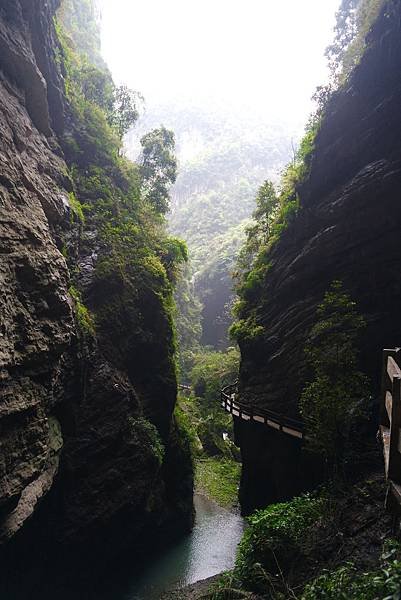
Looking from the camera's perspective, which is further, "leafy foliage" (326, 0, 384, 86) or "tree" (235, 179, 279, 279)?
"tree" (235, 179, 279, 279)

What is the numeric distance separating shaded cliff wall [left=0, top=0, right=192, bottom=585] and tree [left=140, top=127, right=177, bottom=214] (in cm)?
875

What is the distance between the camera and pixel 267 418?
17781 millimetres

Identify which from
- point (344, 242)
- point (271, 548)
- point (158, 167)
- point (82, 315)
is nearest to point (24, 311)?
point (82, 315)

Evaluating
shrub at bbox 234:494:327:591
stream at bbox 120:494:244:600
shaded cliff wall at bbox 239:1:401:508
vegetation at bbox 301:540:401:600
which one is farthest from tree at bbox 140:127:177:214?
vegetation at bbox 301:540:401:600

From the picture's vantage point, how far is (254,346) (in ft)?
69.0

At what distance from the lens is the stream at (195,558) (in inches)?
626

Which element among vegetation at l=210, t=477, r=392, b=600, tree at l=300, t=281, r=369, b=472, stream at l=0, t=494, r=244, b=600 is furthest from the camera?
stream at l=0, t=494, r=244, b=600

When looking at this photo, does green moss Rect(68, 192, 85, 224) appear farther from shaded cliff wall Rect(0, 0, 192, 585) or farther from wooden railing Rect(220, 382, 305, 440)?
wooden railing Rect(220, 382, 305, 440)

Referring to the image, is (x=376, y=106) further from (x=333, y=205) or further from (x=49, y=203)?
(x=49, y=203)

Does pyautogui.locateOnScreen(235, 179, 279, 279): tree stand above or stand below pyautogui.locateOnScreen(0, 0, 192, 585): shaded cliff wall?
above

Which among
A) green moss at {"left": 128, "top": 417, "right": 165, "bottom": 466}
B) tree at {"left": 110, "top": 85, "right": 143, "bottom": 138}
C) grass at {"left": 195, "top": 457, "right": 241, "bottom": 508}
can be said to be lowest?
grass at {"left": 195, "top": 457, "right": 241, "bottom": 508}

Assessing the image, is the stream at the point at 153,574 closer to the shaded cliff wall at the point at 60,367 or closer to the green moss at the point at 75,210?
the shaded cliff wall at the point at 60,367

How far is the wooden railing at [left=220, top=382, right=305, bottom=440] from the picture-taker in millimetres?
16359

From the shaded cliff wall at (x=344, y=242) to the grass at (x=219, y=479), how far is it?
3.73 m
